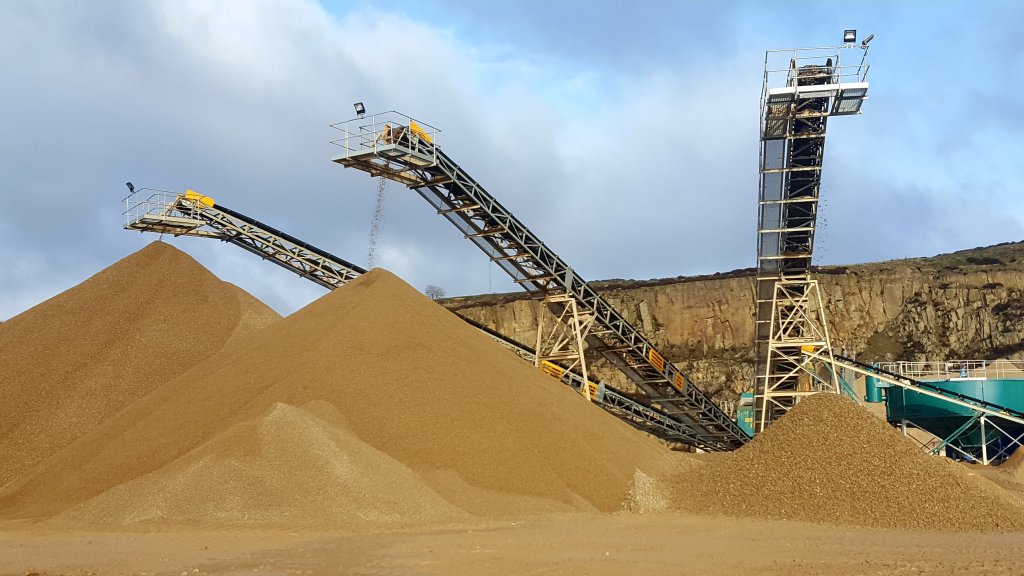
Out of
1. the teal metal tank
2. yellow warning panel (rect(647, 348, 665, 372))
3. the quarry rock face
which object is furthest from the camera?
the quarry rock face

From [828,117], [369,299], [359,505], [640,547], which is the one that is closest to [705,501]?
[640,547]

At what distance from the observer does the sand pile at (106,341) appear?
18094mm

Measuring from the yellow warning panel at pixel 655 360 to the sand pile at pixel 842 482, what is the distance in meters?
8.41

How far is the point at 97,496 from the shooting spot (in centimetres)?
1321

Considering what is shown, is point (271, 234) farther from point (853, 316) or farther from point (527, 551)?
point (853, 316)

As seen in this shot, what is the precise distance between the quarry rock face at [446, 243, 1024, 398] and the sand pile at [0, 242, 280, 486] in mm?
34204

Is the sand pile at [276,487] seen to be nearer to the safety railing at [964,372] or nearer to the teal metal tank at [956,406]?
the safety railing at [964,372]

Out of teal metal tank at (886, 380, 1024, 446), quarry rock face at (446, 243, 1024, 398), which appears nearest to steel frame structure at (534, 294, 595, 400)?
teal metal tank at (886, 380, 1024, 446)

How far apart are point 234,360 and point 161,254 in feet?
22.8

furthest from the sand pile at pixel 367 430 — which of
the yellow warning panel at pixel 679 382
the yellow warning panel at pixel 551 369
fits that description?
the yellow warning panel at pixel 679 382

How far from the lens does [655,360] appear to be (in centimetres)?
2523

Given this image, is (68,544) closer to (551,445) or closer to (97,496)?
(97,496)

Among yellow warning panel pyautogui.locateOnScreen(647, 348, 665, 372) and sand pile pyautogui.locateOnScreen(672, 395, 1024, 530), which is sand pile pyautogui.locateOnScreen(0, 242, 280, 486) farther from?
sand pile pyautogui.locateOnScreen(672, 395, 1024, 530)

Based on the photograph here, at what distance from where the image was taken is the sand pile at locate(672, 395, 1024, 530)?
13836 mm
